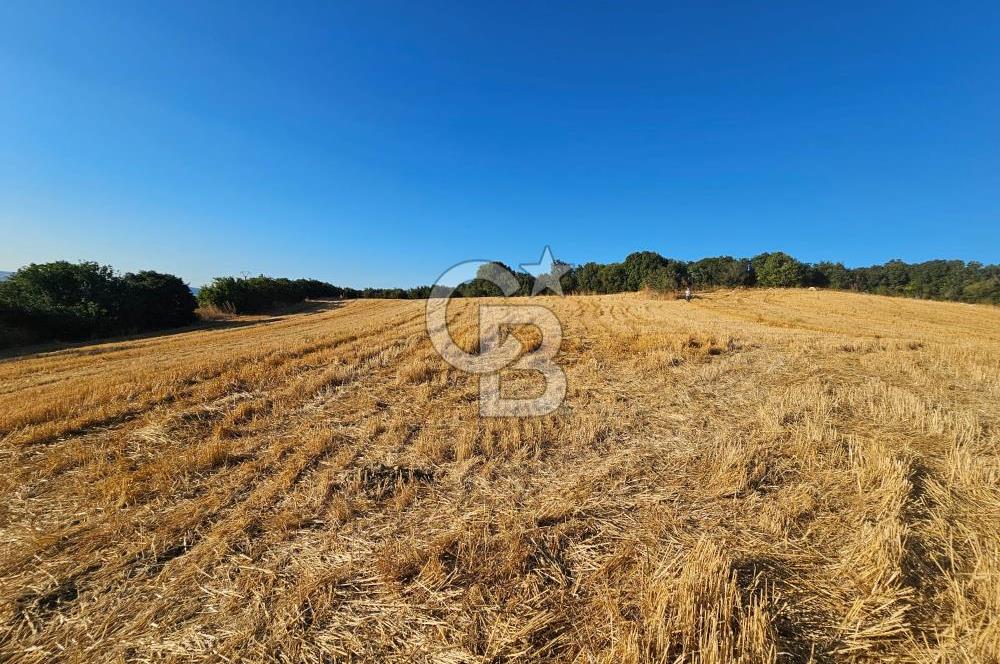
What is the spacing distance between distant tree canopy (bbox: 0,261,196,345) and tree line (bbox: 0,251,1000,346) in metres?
0.03

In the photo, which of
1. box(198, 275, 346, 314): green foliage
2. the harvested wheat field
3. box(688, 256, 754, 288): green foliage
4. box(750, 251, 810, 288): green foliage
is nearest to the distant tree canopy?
box(198, 275, 346, 314): green foliage

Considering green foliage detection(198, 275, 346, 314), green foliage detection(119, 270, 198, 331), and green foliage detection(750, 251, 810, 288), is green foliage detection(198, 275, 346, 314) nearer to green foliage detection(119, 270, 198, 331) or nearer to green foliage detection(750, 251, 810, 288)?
A: green foliage detection(119, 270, 198, 331)

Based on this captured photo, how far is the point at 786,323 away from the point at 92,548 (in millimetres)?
21386

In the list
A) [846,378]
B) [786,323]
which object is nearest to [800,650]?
[846,378]

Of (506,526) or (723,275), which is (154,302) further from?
(723,275)

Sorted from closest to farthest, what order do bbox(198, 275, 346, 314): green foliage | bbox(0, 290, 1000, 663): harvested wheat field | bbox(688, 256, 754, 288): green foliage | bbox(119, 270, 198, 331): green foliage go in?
bbox(0, 290, 1000, 663): harvested wheat field
bbox(119, 270, 198, 331): green foliage
bbox(198, 275, 346, 314): green foliage
bbox(688, 256, 754, 288): green foliage

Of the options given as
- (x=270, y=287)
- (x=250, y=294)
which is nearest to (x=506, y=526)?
(x=250, y=294)

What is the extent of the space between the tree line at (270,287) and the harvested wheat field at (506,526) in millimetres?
13193

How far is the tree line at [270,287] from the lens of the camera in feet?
52.6

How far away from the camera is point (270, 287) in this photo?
35.8 m

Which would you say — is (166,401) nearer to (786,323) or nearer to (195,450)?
(195,450)

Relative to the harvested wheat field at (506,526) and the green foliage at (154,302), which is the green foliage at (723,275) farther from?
the green foliage at (154,302)

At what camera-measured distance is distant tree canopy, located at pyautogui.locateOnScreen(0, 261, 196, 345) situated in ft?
49.9

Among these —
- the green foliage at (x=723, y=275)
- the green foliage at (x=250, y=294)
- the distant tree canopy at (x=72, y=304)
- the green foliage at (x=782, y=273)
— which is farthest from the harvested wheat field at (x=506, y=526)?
the green foliage at (x=782, y=273)
